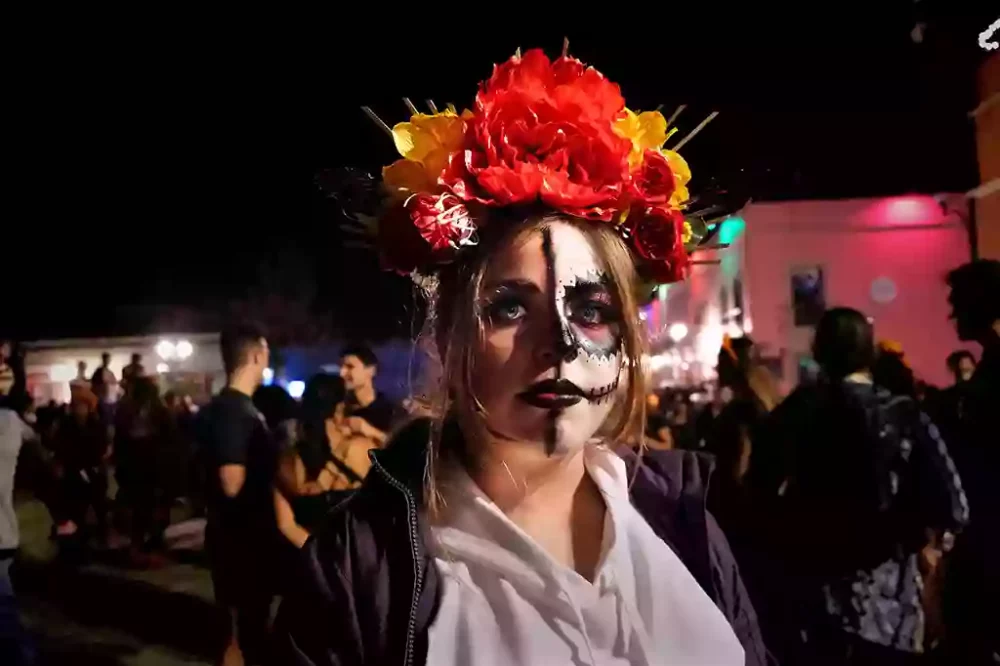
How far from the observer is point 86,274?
420cm

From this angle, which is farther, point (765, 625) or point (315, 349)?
point (315, 349)

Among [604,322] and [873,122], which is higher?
[873,122]

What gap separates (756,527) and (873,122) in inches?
85.4

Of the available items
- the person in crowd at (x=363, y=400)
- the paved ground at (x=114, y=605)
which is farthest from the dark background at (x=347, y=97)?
the paved ground at (x=114, y=605)

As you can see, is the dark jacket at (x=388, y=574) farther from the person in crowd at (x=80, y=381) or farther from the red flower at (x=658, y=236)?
the person in crowd at (x=80, y=381)

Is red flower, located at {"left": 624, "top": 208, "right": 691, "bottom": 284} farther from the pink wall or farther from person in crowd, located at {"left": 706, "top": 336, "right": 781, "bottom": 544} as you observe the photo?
the pink wall

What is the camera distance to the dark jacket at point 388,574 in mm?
642

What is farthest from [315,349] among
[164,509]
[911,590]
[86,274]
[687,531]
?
[687,531]

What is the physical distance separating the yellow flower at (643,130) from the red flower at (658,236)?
6cm

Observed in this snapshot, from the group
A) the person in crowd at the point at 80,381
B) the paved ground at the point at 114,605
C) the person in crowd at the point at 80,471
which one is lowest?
the paved ground at the point at 114,605

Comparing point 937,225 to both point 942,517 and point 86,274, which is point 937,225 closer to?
point 942,517

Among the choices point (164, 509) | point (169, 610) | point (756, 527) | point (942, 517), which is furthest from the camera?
point (164, 509)

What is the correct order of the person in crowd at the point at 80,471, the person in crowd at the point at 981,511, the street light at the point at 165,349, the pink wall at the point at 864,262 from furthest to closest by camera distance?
the street light at the point at 165,349 < the pink wall at the point at 864,262 < the person in crowd at the point at 80,471 < the person in crowd at the point at 981,511

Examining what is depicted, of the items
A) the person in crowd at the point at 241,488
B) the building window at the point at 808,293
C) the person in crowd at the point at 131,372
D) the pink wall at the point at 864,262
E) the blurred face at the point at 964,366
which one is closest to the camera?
the person in crowd at the point at 241,488
